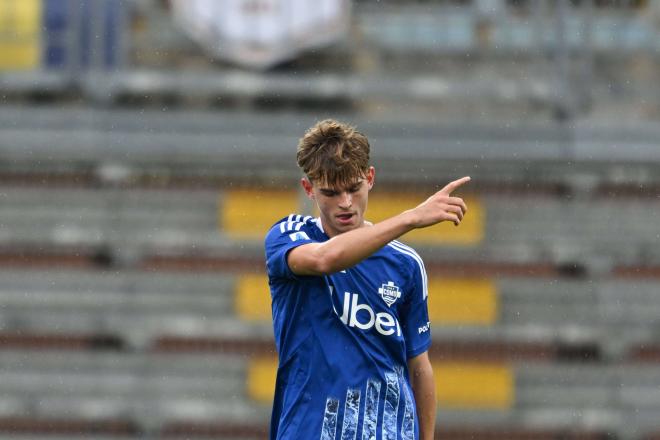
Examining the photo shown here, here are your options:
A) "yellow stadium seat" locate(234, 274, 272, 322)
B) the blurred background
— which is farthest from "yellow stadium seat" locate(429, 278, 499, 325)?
"yellow stadium seat" locate(234, 274, 272, 322)

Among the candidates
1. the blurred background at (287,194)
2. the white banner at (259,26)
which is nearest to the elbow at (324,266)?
the blurred background at (287,194)

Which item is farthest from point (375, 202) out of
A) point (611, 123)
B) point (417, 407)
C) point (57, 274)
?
point (417, 407)

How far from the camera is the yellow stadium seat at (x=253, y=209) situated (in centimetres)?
799

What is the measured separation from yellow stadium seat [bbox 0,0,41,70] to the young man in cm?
442

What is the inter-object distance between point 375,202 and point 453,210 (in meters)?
4.51

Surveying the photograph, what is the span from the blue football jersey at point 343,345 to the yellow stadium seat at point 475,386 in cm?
378

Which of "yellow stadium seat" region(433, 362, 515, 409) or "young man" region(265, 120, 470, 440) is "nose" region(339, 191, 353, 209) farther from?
"yellow stadium seat" region(433, 362, 515, 409)

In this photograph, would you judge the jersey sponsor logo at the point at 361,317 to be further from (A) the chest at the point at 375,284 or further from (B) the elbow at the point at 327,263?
(B) the elbow at the point at 327,263

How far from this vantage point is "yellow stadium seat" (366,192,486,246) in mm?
7988

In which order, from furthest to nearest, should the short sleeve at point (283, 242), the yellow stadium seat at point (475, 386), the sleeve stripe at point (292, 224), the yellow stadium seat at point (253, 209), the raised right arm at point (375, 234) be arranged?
the yellow stadium seat at point (253, 209) → the yellow stadium seat at point (475, 386) → the sleeve stripe at point (292, 224) → the short sleeve at point (283, 242) → the raised right arm at point (375, 234)

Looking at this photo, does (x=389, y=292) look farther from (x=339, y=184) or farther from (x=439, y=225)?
(x=439, y=225)

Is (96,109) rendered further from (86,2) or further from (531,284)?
(531,284)

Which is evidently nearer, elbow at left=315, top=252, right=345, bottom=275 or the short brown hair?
elbow at left=315, top=252, right=345, bottom=275

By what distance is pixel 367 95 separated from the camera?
8008mm
